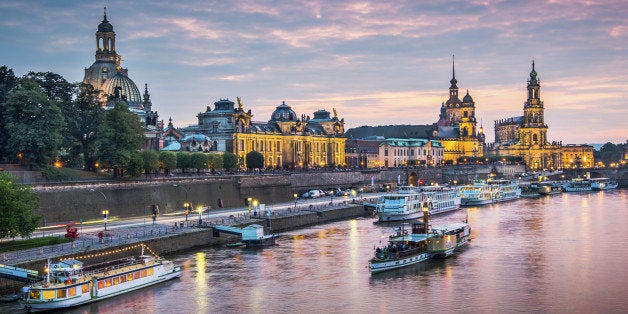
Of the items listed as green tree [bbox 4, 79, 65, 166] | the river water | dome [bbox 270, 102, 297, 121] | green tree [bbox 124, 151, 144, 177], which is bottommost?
the river water

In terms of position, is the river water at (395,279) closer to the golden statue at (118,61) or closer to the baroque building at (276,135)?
the baroque building at (276,135)

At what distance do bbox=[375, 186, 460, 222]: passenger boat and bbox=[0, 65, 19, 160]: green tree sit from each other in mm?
36947

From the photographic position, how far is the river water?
39.0 meters

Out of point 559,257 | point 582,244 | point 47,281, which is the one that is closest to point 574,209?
point 582,244

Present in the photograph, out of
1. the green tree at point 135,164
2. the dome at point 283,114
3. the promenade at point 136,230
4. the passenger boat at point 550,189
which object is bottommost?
the promenade at point 136,230

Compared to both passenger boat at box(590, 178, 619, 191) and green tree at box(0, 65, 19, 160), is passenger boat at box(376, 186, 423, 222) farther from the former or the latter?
passenger boat at box(590, 178, 619, 191)

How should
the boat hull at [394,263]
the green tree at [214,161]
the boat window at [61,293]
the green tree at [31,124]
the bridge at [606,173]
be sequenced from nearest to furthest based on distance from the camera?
the boat window at [61,293] < the boat hull at [394,263] < the green tree at [31,124] < the green tree at [214,161] < the bridge at [606,173]

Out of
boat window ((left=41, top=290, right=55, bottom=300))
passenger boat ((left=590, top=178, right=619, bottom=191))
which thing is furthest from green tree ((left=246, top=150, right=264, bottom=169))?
boat window ((left=41, top=290, right=55, bottom=300))

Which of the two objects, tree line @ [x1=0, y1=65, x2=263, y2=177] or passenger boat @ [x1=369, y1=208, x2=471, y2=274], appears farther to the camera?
tree line @ [x1=0, y1=65, x2=263, y2=177]

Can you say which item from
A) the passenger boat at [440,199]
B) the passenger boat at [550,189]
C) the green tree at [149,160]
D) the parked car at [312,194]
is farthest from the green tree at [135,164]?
the passenger boat at [550,189]

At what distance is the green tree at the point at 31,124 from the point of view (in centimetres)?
6331

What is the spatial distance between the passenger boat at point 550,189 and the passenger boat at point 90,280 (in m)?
96.6

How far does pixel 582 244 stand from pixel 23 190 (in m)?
40.9

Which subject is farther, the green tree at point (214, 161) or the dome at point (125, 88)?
the dome at point (125, 88)
